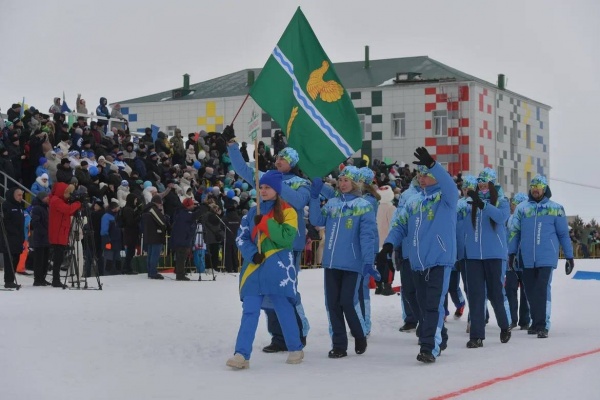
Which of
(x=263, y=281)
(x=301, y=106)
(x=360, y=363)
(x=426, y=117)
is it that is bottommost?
(x=360, y=363)

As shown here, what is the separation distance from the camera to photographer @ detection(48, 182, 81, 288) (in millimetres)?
17281

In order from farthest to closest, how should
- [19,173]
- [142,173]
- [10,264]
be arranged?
[142,173] < [19,173] < [10,264]

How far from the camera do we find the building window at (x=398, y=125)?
45550 mm

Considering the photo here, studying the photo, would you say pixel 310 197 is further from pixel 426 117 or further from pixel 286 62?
pixel 426 117

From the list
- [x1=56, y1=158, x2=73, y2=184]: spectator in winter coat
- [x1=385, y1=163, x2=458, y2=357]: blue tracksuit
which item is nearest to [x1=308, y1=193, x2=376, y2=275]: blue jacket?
[x1=385, y1=163, x2=458, y2=357]: blue tracksuit

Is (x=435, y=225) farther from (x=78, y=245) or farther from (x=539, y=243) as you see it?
(x=78, y=245)

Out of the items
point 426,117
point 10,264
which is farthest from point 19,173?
point 426,117

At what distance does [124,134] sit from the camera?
2609cm

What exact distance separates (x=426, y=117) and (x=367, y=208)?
113ft

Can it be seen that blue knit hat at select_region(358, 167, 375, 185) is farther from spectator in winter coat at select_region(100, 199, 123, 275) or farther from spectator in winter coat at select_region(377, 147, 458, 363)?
spectator in winter coat at select_region(100, 199, 123, 275)

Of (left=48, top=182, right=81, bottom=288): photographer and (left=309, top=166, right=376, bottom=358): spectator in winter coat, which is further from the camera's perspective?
(left=48, top=182, right=81, bottom=288): photographer

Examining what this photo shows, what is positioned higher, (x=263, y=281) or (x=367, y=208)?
(x=367, y=208)

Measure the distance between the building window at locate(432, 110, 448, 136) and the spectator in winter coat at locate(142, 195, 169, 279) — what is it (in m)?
25.7

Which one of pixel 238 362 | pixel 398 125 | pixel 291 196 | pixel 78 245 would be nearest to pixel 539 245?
pixel 291 196
